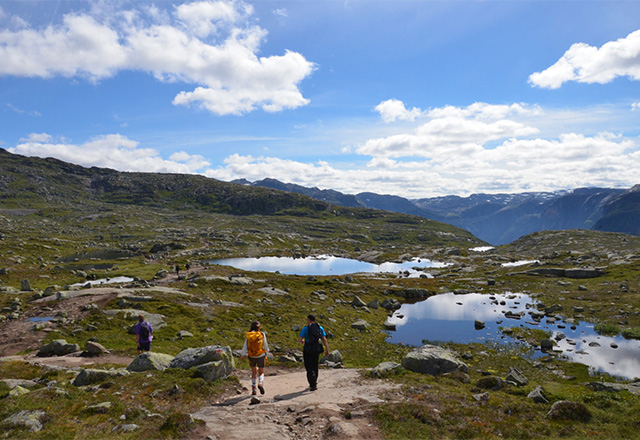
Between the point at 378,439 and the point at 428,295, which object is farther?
the point at 428,295

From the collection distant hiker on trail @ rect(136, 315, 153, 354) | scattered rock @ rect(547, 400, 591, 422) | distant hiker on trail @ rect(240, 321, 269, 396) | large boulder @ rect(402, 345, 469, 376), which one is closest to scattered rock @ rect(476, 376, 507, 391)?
large boulder @ rect(402, 345, 469, 376)

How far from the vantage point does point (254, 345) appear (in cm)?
1800

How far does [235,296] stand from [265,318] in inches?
456

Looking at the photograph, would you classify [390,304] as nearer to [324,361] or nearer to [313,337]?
[324,361]

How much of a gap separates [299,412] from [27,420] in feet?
36.8

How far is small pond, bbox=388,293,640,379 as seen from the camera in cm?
3291

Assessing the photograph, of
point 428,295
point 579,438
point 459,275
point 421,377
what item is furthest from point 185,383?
point 459,275

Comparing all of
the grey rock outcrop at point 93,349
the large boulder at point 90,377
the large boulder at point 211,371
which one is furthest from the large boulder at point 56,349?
the large boulder at point 211,371

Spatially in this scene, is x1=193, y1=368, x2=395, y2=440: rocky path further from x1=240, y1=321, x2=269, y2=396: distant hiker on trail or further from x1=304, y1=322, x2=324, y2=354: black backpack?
x1=304, y1=322, x2=324, y2=354: black backpack

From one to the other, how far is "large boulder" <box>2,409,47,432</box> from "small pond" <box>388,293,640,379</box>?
37324 millimetres

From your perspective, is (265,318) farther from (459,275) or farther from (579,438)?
(459,275)

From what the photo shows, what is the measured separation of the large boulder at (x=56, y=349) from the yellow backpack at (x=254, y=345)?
18.0m

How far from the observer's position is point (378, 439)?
13109 mm

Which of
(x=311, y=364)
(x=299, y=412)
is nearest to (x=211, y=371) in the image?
(x=311, y=364)
